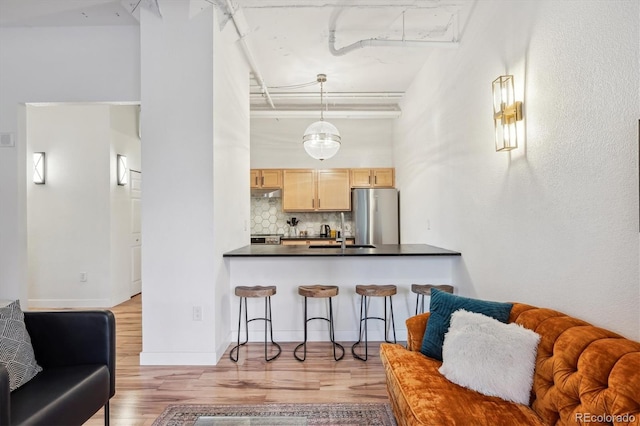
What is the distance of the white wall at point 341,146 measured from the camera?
6246mm

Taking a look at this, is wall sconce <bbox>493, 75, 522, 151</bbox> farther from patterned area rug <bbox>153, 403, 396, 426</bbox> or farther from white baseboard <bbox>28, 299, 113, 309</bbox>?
white baseboard <bbox>28, 299, 113, 309</bbox>

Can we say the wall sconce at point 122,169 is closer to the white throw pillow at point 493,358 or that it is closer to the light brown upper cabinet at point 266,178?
the light brown upper cabinet at point 266,178

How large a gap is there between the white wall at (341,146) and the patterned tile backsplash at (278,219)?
0.73 m

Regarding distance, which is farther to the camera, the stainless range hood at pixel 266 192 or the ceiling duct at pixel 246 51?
the stainless range hood at pixel 266 192

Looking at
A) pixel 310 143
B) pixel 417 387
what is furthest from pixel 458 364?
pixel 310 143

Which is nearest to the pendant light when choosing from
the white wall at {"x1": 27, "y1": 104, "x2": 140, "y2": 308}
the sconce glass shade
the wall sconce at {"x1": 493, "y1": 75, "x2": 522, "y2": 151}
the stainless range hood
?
the sconce glass shade

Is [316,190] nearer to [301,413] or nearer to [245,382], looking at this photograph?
[245,382]

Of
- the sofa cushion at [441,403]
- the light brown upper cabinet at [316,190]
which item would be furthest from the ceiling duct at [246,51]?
the sofa cushion at [441,403]

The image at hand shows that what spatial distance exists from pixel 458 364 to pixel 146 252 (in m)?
2.58

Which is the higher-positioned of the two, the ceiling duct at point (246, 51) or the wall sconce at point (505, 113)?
the ceiling duct at point (246, 51)

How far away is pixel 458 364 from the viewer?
1.75 meters

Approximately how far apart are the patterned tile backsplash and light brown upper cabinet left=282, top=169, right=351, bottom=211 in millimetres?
348

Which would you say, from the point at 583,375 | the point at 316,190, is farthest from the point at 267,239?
the point at 583,375

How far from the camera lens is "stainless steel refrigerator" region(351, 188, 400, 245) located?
571 centimetres
